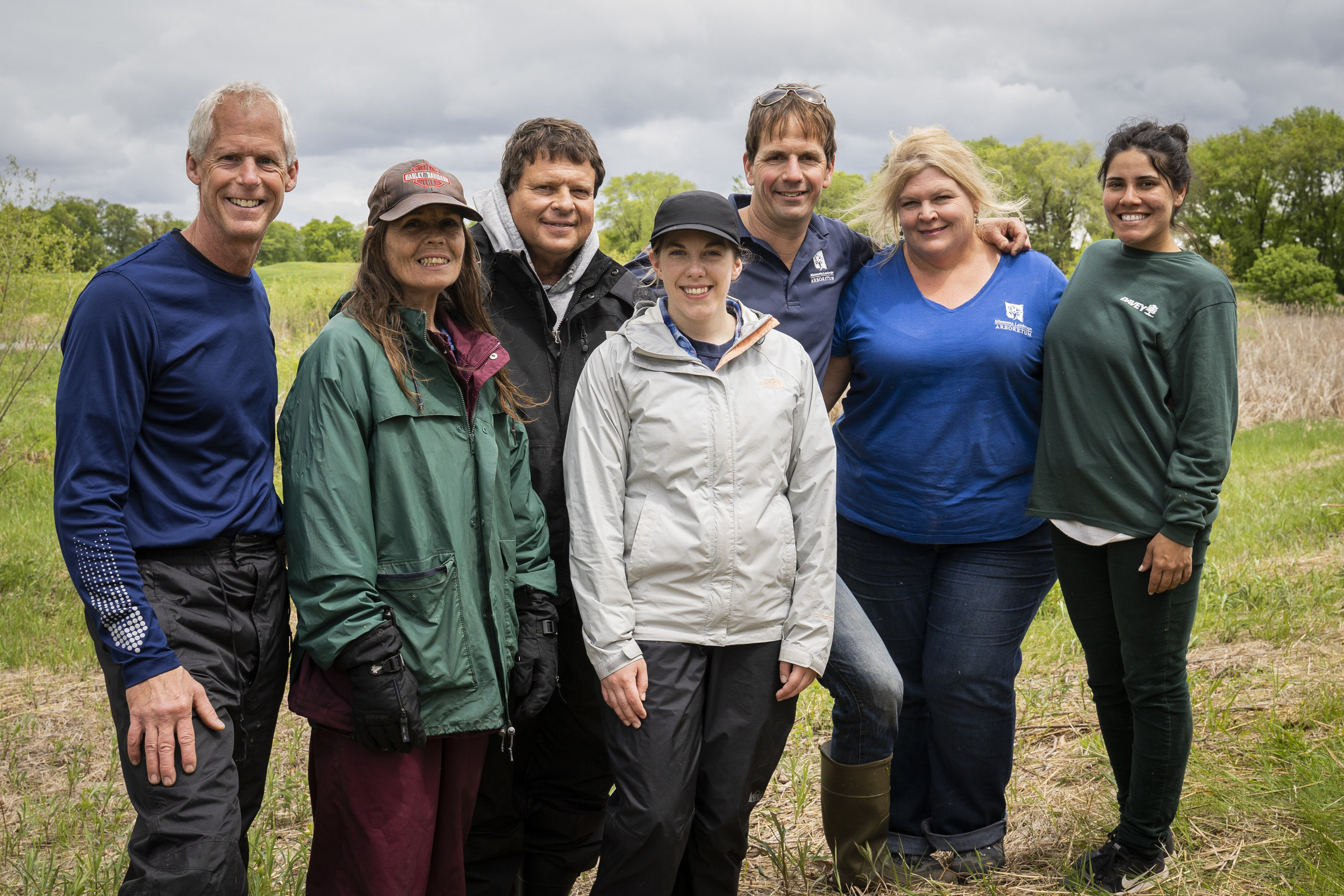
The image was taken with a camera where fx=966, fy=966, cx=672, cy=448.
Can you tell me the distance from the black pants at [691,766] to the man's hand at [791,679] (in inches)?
0.9

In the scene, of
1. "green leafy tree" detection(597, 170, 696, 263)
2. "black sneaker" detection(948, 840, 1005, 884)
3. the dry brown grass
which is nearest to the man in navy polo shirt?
"black sneaker" detection(948, 840, 1005, 884)

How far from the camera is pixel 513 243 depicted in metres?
3.17

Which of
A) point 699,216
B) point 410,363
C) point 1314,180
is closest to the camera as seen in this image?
point 410,363

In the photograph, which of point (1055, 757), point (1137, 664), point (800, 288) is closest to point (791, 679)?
point (1137, 664)

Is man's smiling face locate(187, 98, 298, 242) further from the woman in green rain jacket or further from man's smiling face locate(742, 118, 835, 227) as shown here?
man's smiling face locate(742, 118, 835, 227)

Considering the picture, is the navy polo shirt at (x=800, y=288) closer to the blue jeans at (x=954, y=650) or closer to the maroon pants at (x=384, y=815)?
the blue jeans at (x=954, y=650)

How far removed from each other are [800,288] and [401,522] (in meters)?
1.66

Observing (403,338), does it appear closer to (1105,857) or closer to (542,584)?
(542,584)

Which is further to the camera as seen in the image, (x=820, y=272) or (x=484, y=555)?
(x=820, y=272)

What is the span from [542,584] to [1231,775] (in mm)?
2954

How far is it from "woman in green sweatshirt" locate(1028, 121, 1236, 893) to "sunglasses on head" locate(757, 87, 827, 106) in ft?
3.18

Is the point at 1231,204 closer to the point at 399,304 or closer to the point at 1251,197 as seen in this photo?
the point at 1251,197

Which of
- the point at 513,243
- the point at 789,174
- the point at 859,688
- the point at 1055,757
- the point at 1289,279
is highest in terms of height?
the point at 1289,279

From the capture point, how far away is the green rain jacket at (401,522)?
2428 millimetres
